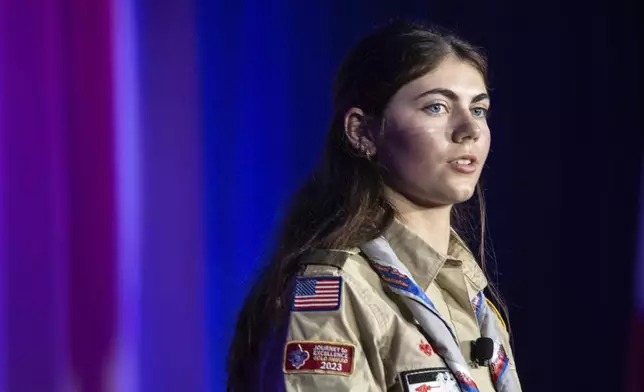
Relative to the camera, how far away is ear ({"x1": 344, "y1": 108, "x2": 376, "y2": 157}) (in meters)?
1.47

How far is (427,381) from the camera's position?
1279 millimetres

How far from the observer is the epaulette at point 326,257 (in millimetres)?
1329

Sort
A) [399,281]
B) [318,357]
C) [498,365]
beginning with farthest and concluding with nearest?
[498,365] → [399,281] → [318,357]

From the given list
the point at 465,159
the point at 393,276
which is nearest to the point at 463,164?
the point at 465,159

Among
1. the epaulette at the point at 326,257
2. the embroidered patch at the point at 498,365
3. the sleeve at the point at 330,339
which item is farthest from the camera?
the embroidered patch at the point at 498,365

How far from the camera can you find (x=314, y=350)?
1.23 m

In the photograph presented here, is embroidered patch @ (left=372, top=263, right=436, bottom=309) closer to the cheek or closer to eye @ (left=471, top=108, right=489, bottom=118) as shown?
the cheek

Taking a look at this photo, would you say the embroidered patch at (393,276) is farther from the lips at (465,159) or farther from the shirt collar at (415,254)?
the lips at (465,159)

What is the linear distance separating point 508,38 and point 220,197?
1.01m

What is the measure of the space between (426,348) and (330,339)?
16 centimetres

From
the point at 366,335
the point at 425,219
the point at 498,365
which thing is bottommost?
the point at 498,365

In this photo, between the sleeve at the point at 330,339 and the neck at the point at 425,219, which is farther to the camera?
the neck at the point at 425,219

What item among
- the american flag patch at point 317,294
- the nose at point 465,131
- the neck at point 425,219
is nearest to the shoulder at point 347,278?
the american flag patch at point 317,294

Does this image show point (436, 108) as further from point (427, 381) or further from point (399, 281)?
point (427, 381)
